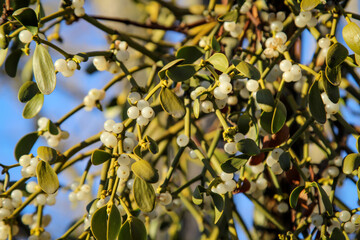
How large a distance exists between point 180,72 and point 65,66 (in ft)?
0.49

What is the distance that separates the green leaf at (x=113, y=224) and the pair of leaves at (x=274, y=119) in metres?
0.19

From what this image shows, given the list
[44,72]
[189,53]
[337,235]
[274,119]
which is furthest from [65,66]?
[337,235]

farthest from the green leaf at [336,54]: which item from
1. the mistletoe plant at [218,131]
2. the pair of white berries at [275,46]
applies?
the pair of white berries at [275,46]

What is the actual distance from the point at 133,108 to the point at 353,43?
26 centimetres

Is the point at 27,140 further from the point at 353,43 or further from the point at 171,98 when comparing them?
the point at 353,43

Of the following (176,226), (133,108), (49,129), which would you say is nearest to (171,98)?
(133,108)

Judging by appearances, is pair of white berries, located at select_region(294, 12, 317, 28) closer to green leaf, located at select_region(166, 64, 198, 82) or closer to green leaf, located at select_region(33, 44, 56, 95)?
green leaf, located at select_region(166, 64, 198, 82)

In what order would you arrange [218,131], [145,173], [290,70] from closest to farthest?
[145,173], [290,70], [218,131]

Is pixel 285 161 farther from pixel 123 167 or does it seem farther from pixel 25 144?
pixel 25 144

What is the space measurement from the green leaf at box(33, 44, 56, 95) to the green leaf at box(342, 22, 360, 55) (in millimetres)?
334

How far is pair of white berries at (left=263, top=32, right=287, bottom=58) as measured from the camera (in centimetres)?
60

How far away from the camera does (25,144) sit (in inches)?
25.1

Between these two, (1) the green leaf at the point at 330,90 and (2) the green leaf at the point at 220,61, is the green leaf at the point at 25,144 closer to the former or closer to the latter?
A: (2) the green leaf at the point at 220,61

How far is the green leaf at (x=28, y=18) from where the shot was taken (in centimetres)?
49
